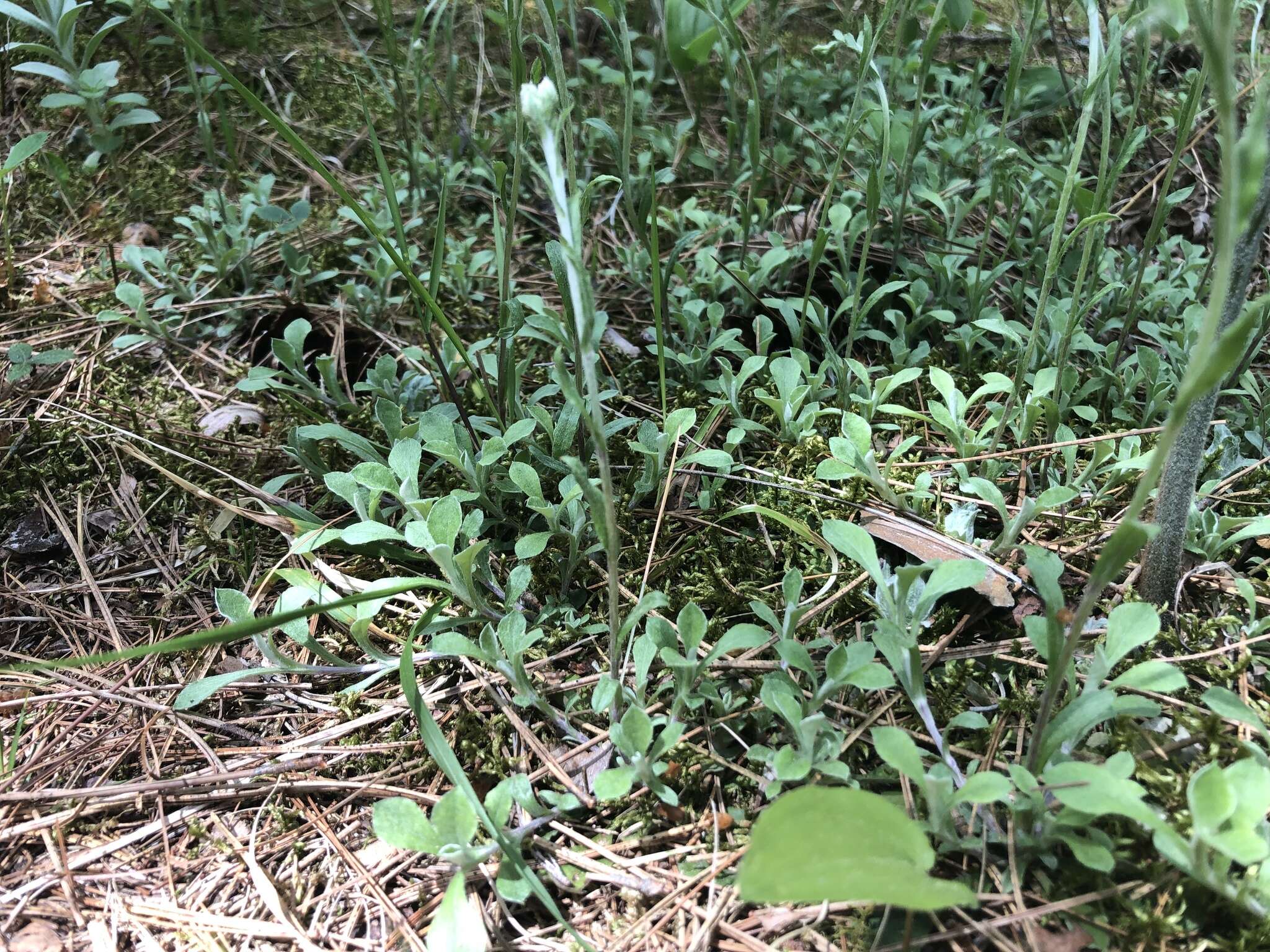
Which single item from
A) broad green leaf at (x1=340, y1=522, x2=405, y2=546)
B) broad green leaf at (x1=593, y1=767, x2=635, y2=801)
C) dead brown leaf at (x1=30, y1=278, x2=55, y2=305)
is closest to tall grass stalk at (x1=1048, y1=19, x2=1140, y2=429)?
broad green leaf at (x1=593, y1=767, x2=635, y2=801)

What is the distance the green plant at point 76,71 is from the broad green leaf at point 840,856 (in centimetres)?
266

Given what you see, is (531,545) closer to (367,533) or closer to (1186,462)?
(367,533)

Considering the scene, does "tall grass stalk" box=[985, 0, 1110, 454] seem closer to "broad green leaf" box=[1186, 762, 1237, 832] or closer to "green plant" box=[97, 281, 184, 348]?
"broad green leaf" box=[1186, 762, 1237, 832]

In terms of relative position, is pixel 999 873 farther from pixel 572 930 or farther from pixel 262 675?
pixel 262 675

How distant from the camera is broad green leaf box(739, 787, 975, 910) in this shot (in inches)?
34.6

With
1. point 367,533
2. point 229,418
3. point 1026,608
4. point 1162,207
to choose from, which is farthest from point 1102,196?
point 229,418

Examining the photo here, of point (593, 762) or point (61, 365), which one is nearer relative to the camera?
point (593, 762)

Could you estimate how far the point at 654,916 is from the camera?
1121mm

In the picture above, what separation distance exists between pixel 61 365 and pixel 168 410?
1.19ft

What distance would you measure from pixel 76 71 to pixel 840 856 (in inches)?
118

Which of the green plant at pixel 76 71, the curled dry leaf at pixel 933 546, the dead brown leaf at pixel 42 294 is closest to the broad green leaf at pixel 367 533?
the curled dry leaf at pixel 933 546

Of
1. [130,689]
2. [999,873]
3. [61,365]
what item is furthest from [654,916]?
[61,365]

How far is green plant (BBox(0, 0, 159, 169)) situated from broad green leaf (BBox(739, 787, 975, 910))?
2663 mm

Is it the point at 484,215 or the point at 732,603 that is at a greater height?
the point at 484,215
